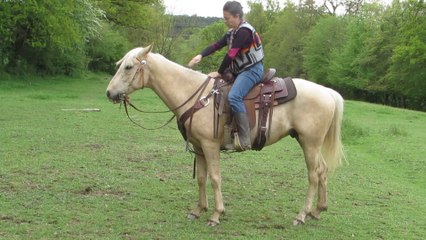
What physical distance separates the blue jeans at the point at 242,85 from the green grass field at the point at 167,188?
151cm

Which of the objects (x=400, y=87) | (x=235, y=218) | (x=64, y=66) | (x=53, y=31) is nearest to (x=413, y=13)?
(x=400, y=87)

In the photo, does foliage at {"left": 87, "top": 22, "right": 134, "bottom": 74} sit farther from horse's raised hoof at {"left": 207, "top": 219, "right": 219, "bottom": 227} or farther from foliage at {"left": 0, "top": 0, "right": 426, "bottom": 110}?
horse's raised hoof at {"left": 207, "top": 219, "right": 219, "bottom": 227}

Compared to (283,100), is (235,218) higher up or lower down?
lower down

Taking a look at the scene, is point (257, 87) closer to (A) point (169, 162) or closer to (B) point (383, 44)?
(A) point (169, 162)

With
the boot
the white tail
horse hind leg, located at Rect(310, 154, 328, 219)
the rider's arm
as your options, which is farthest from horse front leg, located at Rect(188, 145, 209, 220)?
the white tail

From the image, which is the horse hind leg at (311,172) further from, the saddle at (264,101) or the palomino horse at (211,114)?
the saddle at (264,101)

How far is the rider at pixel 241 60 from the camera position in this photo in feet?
20.7

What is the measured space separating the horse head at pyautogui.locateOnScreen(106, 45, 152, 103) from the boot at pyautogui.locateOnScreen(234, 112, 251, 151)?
4.36ft

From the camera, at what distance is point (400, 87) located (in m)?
50.6

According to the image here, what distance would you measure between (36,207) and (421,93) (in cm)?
4777

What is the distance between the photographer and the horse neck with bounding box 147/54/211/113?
6547 millimetres

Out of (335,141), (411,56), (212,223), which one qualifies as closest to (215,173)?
(212,223)

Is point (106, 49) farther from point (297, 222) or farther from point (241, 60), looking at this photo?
point (297, 222)

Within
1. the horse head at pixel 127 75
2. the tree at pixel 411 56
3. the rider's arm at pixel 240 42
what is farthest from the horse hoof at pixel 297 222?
the tree at pixel 411 56
